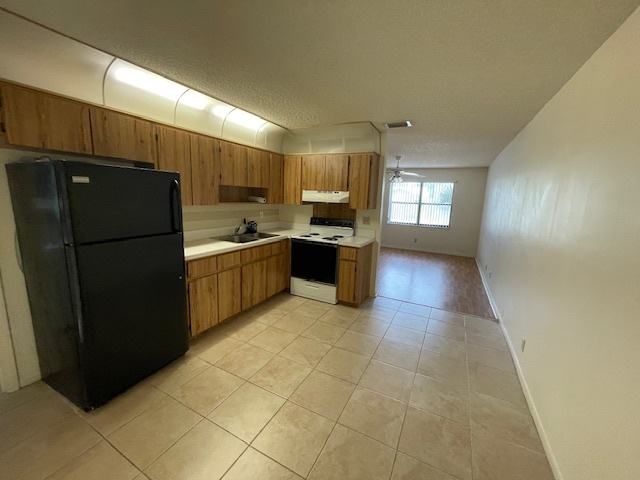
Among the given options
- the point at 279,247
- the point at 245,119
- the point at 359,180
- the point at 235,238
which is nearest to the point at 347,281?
the point at 279,247

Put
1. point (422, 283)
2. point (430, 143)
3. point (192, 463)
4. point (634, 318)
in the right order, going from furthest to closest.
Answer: point (422, 283) < point (430, 143) < point (192, 463) < point (634, 318)

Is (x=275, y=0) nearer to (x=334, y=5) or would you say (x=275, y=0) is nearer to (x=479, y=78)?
(x=334, y=5)

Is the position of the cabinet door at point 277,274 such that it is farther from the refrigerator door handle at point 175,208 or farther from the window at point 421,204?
the window at point 421,204

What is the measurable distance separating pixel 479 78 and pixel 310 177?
2.52m

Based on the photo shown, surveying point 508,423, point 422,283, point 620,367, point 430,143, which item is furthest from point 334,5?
point 422,283

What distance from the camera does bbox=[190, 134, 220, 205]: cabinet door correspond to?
290 cm

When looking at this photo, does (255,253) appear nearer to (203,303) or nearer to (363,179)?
(203,303)

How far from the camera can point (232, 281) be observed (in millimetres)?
3062

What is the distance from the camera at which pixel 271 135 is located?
4.05 m

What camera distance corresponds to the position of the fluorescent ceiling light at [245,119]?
11.0 ft

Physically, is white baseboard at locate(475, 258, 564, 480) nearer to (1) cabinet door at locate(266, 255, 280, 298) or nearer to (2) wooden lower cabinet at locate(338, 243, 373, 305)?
(2) wooden lower cabinet at locate(338, 243, 373, 305)

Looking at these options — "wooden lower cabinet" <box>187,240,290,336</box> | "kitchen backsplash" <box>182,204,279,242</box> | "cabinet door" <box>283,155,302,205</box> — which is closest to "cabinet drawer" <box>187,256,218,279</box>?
"wooden lower cabinet" <box>187,240,290,336</box>

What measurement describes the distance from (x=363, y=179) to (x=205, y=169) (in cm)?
207

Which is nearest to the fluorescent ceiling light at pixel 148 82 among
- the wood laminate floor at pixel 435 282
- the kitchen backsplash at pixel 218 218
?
the kitchen backsplash at pixel 218 218
